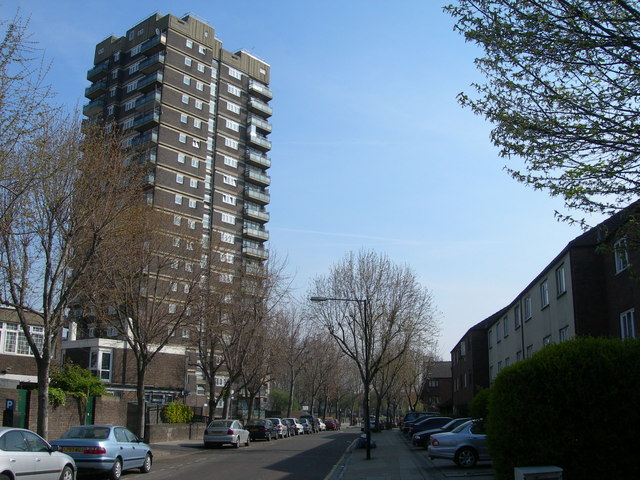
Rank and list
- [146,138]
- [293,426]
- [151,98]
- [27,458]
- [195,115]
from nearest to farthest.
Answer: [27,458]
[293,426]
[146,138]
[151,98]
[195,115]

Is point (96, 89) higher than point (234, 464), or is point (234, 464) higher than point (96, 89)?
point (96, 89)

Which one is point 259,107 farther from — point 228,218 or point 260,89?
point 228,218

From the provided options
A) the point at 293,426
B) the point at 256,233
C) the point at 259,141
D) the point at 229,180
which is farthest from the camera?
the point at 259,141

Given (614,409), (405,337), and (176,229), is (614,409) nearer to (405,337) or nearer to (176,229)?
(176,229)

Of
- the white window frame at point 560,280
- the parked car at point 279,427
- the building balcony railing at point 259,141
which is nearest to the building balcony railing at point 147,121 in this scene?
the building balcony railing at point 259,141

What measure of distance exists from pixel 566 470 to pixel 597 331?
12.1 m

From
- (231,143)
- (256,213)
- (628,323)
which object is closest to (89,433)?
(628,323)

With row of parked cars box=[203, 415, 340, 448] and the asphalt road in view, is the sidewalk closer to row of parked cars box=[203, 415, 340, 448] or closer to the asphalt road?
the asphalt road

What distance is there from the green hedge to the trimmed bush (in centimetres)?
2500

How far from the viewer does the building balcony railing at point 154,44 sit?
72562mm

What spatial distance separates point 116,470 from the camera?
1669cm

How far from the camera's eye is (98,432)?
1717 cm

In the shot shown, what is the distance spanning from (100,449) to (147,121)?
58.5 m

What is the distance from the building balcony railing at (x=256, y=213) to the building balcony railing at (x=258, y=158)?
6.39 meters
